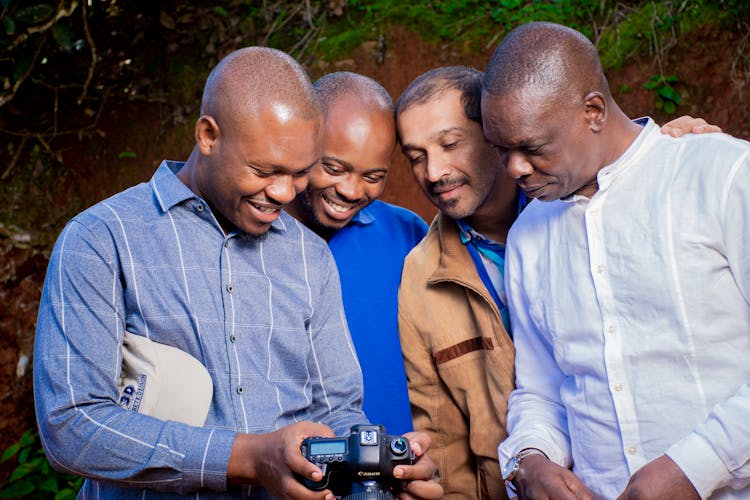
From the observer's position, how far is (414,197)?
5.20 metres

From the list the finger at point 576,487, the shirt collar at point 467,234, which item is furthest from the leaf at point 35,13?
the finger at point 576,487

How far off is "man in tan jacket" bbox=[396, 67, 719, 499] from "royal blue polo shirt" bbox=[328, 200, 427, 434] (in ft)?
0.23

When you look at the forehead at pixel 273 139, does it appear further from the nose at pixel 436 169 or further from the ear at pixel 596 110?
the ear at pixel 596 110

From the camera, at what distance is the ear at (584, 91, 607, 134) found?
245 cm

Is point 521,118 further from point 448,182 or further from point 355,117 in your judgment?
point 355,117

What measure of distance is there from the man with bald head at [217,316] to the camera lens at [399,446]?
3.1 inches

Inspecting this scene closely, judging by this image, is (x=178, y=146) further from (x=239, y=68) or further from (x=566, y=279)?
(x=566, y=279)

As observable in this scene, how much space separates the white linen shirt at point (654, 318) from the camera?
2.13 m

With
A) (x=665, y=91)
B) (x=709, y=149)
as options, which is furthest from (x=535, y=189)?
(x=665, y=91)

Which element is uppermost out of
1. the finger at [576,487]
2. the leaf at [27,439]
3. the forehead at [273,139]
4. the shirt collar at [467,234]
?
the forehead at [273,139]

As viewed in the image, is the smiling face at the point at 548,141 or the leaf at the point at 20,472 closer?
the smiling face at the point at 548,141

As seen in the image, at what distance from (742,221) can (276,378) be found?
4.50 feet

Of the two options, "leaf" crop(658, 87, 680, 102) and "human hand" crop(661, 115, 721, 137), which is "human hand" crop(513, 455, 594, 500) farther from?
"leaf" crop(658, 87, 680, 102)

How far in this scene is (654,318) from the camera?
7.43ft
